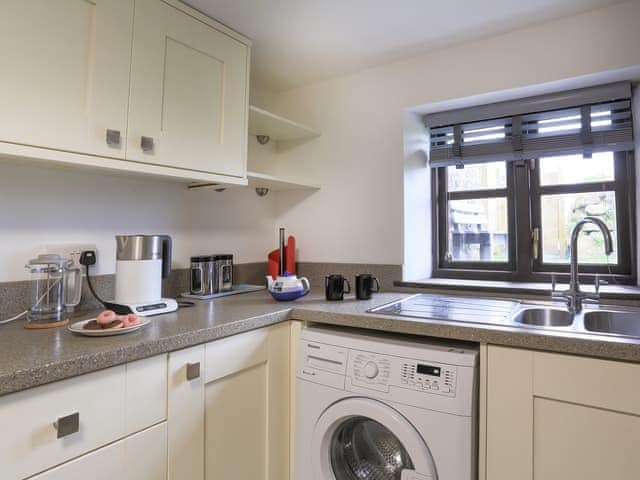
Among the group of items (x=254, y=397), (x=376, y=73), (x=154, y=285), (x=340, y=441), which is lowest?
(x=340, y=441)

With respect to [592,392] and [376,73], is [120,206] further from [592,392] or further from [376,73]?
[592,392]

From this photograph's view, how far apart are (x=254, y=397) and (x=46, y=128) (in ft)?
3.57

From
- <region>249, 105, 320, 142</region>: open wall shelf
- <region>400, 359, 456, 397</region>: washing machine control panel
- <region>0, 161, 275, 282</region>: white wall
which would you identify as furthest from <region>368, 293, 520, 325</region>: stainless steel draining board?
<region>249, 105, 320, 142</region>: open wall shelf

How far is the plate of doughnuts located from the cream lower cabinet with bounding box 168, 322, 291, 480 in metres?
0.16

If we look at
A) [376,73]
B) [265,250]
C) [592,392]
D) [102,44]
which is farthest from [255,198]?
[592,392]

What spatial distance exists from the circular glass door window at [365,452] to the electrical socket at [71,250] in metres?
1.16

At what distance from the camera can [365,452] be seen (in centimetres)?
144

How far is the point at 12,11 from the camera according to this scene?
1.05 metres

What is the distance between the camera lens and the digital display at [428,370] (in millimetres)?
1176

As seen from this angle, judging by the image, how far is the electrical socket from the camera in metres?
1.39

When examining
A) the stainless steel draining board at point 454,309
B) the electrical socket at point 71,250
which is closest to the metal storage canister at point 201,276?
the electrical socket at point 71,250

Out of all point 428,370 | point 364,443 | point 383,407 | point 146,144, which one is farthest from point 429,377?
point 146,144

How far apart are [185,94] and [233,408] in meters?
1.18

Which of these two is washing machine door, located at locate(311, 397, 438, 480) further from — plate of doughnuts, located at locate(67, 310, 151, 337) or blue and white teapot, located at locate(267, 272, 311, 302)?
plate of doughnuts, located at locate(67, 310, 151, 337)
